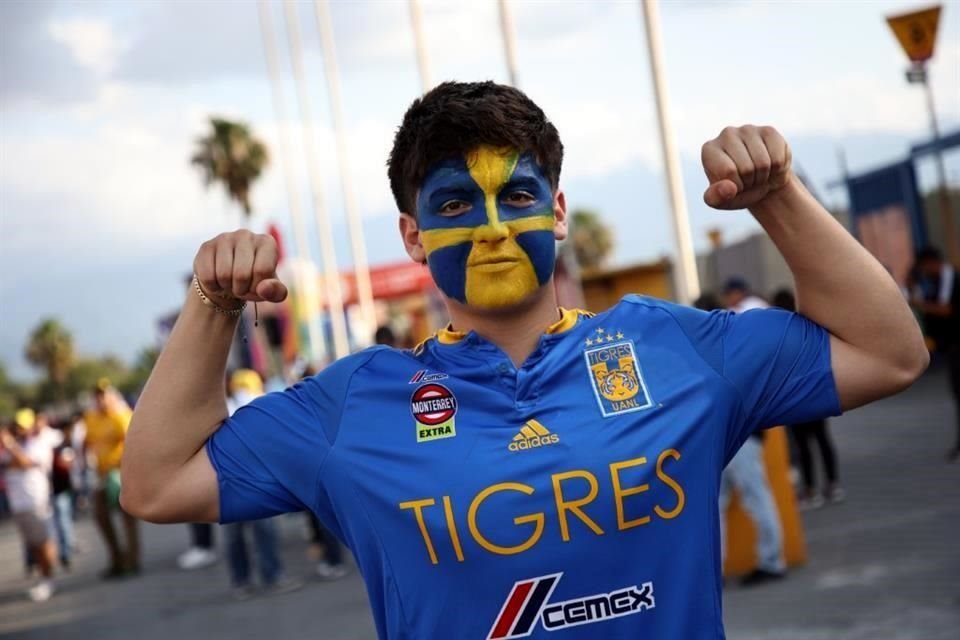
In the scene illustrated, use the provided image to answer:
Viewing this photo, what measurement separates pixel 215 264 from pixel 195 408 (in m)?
0.30

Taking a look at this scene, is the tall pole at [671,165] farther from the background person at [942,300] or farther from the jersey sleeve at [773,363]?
the jersey sleeve at [773,363]

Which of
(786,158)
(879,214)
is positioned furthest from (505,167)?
(879,214)

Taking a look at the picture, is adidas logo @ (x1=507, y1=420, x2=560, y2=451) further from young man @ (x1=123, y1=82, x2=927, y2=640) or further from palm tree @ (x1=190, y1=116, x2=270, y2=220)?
palm tree @ (x1=190, y1=116, x2=270, y2=220)

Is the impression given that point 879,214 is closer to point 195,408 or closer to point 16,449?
point 16,449

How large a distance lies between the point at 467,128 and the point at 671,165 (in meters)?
8.33

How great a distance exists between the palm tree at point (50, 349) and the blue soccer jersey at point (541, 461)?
9285 cm

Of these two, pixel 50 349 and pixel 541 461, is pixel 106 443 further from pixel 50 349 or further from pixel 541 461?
pixel 50 349

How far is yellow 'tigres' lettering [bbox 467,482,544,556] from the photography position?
8.82 feet

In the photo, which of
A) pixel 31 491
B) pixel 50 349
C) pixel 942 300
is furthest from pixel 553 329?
pixel 50 349

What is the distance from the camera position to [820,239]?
2.76 m

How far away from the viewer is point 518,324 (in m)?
2.96

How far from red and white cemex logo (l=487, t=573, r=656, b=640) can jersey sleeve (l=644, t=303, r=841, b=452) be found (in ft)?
1.36

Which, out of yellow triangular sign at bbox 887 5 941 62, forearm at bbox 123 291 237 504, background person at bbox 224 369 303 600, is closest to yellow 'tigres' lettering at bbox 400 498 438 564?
forearm at bbox 123 291 237 504

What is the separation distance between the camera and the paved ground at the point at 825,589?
27.5ft
